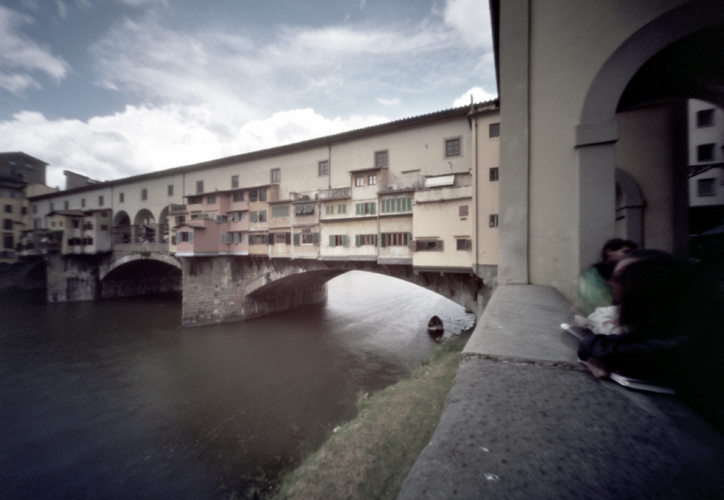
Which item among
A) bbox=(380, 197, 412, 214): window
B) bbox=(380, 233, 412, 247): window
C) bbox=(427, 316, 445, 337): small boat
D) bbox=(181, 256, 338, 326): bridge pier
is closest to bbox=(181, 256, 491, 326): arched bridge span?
bbox=(181, 256, 338, 326): bridge pier

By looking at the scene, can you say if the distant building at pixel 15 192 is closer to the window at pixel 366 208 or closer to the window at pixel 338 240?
the window at pixel 338 240

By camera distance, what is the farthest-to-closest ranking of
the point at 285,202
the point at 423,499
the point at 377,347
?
the point at 285,202
the point at 377,347
the point at 423,499

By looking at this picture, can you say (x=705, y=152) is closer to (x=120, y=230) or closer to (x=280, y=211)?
(x=280, y=211)

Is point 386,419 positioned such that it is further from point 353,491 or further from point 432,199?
point 432,199

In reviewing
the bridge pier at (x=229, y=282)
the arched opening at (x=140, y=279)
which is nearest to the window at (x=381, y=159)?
the bridge pier at (x=229, y=282)

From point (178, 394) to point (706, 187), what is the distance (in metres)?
30.6

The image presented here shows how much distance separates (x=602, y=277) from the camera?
330cm

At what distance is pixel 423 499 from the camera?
797 mm

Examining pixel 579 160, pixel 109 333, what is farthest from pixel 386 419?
pixel 109 333

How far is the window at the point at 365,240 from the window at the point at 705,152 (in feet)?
68.3

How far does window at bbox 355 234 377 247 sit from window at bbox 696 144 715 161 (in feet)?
68.3

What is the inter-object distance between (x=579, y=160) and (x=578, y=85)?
3.66 ft

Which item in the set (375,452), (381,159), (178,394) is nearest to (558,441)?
(375,452)

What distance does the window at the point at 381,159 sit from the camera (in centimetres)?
1639
